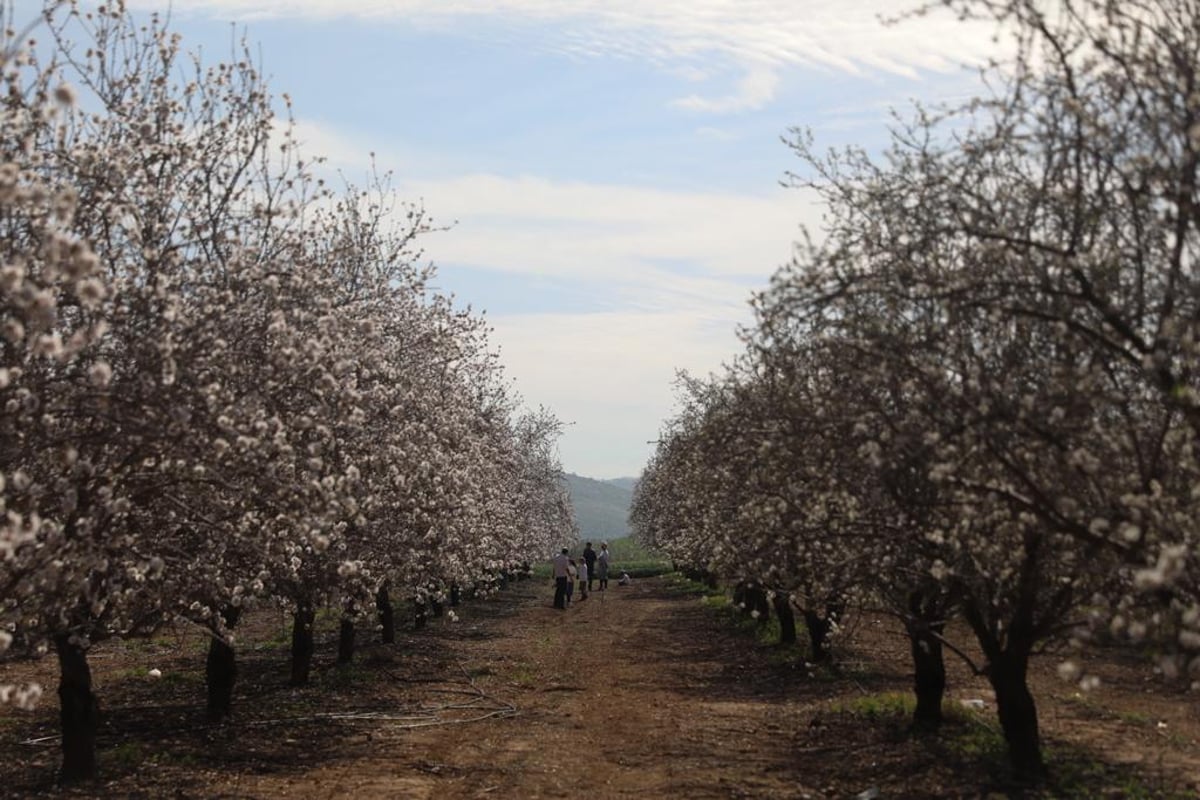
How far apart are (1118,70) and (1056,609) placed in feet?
17.7

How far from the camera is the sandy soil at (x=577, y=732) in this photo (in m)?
12.9

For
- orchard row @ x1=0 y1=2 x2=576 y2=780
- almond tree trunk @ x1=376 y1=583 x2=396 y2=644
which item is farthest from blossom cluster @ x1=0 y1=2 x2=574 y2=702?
almond tree trunk @ x1=376 y1=583 x2=396 y2=644

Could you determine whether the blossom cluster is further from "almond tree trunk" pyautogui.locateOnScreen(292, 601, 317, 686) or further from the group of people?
the group of people

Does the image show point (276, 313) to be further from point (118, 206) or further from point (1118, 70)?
point (1118, 70)

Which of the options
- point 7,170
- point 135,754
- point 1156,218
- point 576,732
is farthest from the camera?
point 576,732

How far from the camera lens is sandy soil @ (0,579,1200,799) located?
12.9m

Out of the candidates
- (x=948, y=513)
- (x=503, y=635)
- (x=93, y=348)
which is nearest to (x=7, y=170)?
(x=93, y=348)

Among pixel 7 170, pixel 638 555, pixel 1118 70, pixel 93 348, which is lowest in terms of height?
pixel 638 555

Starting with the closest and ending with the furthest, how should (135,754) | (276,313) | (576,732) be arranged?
(276,313)
(135,754)
(576,732)

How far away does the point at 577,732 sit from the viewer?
16.9 m

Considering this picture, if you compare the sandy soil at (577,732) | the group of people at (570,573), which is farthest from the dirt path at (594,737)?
the group of people at (570,573)

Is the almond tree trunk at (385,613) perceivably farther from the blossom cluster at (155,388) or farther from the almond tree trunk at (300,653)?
the blossom cluster at (155,388)

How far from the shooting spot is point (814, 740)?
15.6m

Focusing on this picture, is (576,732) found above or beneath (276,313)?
beneath
